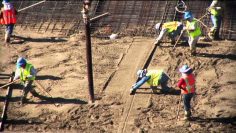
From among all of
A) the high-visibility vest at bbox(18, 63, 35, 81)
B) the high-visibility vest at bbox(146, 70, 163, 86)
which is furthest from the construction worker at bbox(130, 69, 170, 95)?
the high-visibility vest at bbox(18, 63, 35, 81)

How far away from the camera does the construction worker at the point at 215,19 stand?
17797mm

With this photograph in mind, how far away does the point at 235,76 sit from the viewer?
1591 centimetres

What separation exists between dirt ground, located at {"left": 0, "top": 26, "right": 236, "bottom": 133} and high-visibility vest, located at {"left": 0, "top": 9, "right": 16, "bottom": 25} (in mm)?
918

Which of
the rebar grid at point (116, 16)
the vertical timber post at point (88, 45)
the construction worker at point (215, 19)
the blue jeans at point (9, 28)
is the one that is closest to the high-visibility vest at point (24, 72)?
the vertical timber post at point (88, 45)

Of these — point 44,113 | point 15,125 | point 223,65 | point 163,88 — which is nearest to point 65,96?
point 44,113

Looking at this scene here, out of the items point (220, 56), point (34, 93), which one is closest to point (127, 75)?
point (34, 93)

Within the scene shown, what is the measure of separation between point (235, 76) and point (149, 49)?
134 inches

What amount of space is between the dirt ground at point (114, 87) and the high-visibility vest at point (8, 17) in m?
0.92

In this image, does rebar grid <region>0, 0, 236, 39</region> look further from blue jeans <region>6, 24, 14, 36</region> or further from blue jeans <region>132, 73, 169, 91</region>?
blue jeans <region>132, 73, 169, 91</region>

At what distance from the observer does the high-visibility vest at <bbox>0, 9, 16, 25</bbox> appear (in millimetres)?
18250

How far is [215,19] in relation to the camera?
58.7ft

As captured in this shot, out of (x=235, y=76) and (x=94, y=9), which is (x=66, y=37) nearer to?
(x=94, y=9)

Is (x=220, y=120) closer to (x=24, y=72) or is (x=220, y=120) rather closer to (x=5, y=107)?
(x=24, y=72)

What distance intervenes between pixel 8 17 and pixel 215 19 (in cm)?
778
